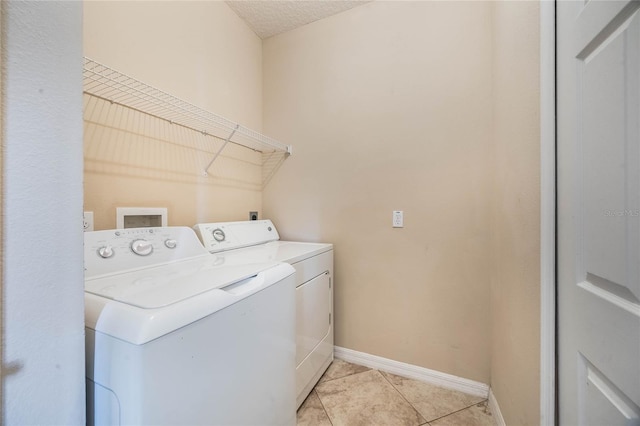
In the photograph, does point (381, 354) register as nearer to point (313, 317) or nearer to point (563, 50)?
point (313, 317)

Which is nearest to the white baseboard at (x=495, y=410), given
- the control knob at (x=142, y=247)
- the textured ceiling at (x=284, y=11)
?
the control knob at (x=142, y=247)

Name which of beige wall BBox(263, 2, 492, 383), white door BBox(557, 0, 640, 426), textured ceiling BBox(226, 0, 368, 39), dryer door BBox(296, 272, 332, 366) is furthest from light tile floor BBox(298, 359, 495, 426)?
textured ceiling BBox(226, 0, 368, 39)

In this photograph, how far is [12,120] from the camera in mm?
443

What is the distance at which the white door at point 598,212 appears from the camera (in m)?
0.55

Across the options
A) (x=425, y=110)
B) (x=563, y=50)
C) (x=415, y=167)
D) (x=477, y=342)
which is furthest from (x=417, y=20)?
(x=477, y=342)

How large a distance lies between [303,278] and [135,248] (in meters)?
0.82

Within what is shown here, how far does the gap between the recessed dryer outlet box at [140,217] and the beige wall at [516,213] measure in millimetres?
1779

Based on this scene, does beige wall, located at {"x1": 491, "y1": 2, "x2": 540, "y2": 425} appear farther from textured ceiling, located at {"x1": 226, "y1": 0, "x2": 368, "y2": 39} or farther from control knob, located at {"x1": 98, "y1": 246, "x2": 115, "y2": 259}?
control knob, located at {"x1": 98, "y1": 246, "x2": 115, "y2": 259}

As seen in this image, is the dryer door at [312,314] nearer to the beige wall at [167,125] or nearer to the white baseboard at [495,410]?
the beige wall at [167,125]

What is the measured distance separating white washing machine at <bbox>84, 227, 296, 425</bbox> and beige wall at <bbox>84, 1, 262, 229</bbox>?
0.36 metres

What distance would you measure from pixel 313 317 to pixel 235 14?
2317mm

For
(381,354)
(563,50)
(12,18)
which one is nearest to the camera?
(12,18)

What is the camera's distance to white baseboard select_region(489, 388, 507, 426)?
50.6 inches

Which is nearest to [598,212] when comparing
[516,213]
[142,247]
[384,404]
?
[516,213]
